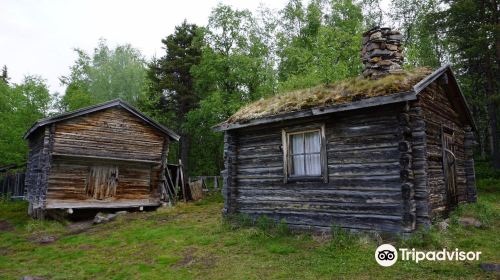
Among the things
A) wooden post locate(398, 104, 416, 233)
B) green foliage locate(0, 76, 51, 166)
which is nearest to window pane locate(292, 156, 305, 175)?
wooden post locate(398, 104, 416, 233)

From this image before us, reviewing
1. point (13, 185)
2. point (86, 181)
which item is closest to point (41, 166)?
point (86, 181)

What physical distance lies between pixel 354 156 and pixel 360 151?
0.22m

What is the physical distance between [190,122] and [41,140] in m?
14.7

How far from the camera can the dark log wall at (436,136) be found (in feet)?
33.5

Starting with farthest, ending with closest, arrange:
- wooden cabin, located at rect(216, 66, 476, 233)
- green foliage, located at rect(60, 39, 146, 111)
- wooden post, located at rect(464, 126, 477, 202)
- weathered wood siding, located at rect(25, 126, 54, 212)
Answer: green foliage, located at rect(60, 39, 146, 111) → weathered wood siding, located at rect(25, 126, 54, 212) → wooden post, located at rect(464, 126, 477, 202) → wooden cabin, located at rect(216, 66, 476, 233)

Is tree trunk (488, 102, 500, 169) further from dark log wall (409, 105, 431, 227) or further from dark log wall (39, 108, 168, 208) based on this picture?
dark log wall (39, 108, 168, 208)

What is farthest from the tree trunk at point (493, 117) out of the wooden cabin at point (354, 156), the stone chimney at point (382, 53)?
the stone chimney at point (382, 53)

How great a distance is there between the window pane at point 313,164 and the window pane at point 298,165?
18cm

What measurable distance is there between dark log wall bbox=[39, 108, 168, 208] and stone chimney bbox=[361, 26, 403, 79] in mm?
13491

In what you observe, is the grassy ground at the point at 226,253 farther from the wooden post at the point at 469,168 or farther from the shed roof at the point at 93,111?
the shed roof at the point at 93,111

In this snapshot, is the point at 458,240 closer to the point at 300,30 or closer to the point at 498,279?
the point at 498,279

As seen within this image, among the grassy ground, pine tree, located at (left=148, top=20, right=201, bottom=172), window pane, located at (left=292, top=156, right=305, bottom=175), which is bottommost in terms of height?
the grassy ground

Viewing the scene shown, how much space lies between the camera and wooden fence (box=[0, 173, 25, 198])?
2686 centimetres

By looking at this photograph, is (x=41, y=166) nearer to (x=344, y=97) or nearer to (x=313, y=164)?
(x=313, y=164)
